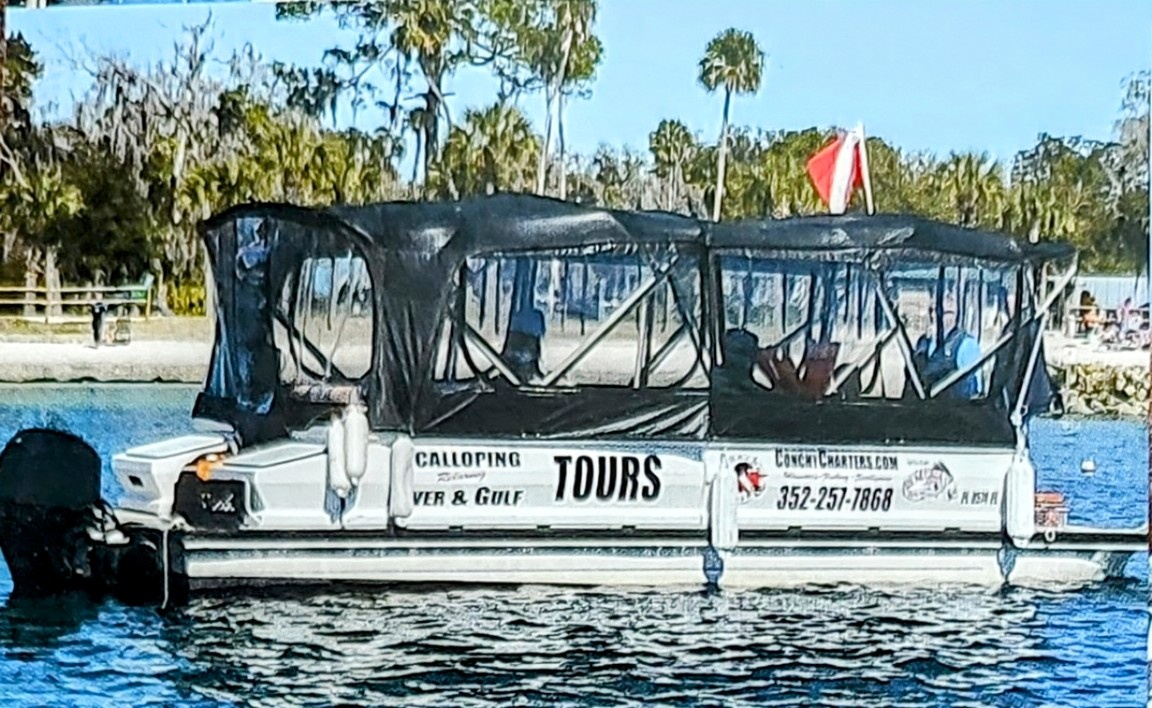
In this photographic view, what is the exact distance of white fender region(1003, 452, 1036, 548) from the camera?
3939mm

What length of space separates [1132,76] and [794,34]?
0.75 meters

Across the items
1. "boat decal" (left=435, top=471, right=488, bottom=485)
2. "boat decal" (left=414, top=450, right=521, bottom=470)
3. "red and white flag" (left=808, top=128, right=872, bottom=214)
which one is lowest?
"boat decal" (left=435, top=471, right=488, bottom=485)

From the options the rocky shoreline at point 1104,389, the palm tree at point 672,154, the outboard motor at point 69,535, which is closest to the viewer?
the rocky shoreline at point 1104,389

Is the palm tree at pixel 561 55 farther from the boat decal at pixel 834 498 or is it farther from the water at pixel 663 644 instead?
the water at pixel 663 644

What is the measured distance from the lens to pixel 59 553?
4.21m

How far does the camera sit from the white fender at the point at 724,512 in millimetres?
3955

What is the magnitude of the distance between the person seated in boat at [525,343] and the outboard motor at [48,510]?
3.51 ft

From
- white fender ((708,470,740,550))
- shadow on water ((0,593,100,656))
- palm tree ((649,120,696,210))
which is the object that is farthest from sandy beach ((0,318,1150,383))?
white fender ((708,470,740,550))

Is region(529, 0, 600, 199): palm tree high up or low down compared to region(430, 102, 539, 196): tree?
up

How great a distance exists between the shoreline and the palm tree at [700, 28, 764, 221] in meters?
0.85

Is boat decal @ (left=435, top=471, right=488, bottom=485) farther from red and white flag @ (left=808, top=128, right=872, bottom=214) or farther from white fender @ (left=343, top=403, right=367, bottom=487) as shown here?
red and white flag @ (left=808, top=128, right=872, bottom=214)

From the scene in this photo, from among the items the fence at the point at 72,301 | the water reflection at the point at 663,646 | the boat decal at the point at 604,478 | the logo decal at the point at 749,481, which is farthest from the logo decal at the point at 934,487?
the fence at the point at 72,301

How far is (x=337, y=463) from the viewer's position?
158 inches

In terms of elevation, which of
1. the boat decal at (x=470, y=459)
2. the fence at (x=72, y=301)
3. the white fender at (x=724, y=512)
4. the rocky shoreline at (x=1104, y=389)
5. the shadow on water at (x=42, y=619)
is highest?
the fence at (x=72, y=301)
